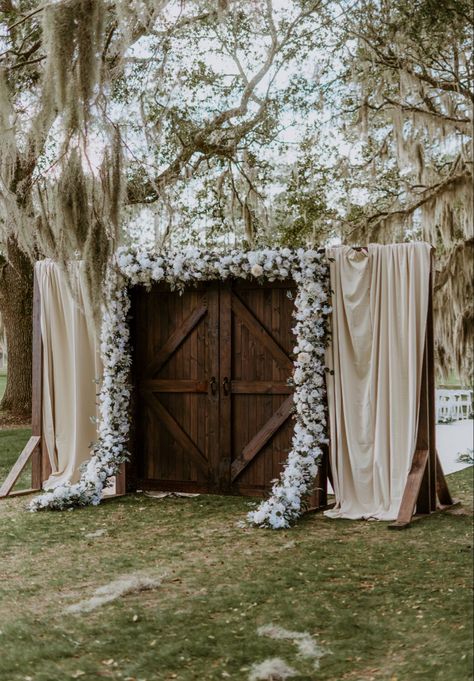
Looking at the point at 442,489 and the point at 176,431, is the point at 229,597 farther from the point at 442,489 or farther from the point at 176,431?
the point at 176,431

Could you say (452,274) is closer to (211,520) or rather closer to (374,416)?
(374,416)

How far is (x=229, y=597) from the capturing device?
4.54 m

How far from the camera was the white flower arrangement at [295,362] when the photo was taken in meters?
6.97

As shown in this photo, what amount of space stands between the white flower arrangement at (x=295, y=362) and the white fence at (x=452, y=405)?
9.91m

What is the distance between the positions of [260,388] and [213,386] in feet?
1.61

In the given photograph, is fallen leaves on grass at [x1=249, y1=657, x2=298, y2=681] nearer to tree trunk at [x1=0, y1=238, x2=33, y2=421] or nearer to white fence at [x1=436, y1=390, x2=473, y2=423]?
tree trunk at [x1=0, y1=238, x2=33, y2=421]

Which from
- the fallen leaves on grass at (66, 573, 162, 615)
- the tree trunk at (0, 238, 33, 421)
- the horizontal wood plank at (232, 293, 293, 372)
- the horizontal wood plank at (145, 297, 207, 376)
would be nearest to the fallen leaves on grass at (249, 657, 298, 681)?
the fallen leaves on grass at (66, 573, 162, 615)

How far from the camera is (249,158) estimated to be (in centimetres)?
1195

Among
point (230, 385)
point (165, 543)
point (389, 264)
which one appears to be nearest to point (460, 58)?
point (389, 264)

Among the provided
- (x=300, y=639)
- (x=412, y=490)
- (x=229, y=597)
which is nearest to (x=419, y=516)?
(x=412, y=490)

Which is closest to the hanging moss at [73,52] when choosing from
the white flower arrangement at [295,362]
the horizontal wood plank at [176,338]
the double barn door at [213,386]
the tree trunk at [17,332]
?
the white flower arrangement at [295,362]

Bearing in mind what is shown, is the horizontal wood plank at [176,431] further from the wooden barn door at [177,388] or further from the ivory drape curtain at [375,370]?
the ivory drape curtain at [375,370]

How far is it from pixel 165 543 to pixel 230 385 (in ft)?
7.13

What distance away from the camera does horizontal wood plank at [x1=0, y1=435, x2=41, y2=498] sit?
8023 mm
